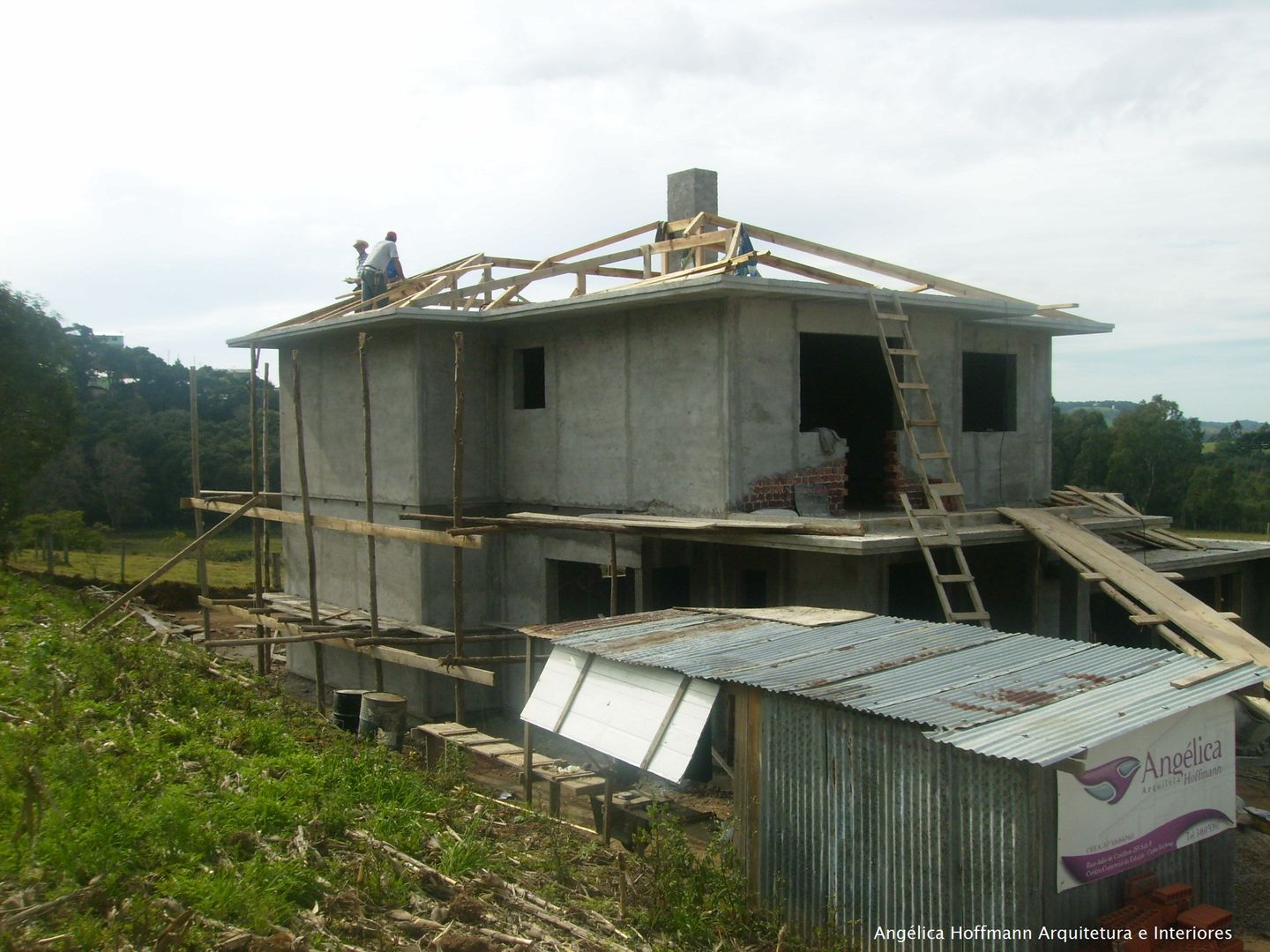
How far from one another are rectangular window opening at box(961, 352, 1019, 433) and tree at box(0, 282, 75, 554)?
22.0 metres

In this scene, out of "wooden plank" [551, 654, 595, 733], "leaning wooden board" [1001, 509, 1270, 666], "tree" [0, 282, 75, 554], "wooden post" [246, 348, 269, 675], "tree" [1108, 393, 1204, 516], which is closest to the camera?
"wooden plank" [551, 654, 595, 733]

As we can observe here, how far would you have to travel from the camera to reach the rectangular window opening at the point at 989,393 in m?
16.0

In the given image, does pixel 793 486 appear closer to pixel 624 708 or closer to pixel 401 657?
pixel 624 708

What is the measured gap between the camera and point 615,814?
10227 millimetres

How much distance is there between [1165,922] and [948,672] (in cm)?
209

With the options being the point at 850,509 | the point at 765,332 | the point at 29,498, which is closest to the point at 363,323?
the point at 765,332

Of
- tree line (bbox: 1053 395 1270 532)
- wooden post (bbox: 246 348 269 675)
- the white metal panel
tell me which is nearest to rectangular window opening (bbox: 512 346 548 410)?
wooden post (bbox: 246 348 269 675)

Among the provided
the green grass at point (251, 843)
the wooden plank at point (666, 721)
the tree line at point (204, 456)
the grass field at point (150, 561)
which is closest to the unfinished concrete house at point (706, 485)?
the wooden plank at point (666, 721)

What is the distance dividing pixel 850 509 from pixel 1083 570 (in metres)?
3.60

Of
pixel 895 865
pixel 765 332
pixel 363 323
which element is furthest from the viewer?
pixel 363 323

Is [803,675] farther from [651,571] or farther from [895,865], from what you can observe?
[651,571]

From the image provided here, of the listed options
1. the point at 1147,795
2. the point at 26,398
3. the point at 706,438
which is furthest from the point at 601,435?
the point at 26,398

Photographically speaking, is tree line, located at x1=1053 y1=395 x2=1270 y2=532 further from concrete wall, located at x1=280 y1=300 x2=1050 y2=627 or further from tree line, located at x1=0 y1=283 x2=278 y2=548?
concrete wall, located at x1=280 y1=300 x2=1050 y2=627

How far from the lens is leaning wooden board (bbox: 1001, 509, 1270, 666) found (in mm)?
10133
